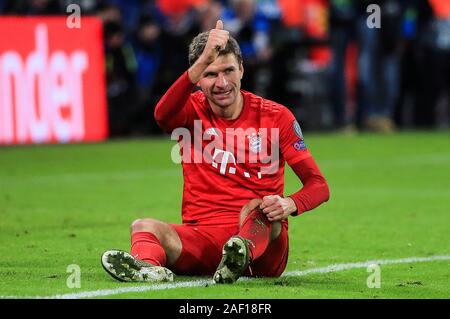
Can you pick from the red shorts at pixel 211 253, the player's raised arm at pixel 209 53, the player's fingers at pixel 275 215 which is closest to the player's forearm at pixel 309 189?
the player's fingers at pixel 275 215

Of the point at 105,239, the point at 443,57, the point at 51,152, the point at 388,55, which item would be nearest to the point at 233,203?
the point at 105,239

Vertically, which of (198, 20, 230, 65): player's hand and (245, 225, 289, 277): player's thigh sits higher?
(198, 20, 230, 65): player's hand

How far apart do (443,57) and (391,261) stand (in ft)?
49.2

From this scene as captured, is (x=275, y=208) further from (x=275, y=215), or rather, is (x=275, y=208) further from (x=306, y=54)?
(x=306, y=54)

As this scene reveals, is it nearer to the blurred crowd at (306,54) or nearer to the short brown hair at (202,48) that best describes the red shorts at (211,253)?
the short brown hair at (202,48)

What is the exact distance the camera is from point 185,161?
7148mm

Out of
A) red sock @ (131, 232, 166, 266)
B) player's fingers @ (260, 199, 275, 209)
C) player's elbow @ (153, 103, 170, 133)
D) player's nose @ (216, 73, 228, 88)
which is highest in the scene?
player's nose @ (216, 73, 228, 88)

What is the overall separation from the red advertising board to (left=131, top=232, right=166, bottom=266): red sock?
405 inches

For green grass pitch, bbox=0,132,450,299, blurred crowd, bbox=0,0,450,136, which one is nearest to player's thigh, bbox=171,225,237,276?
green grass pitch, bbox=0,132,450,299

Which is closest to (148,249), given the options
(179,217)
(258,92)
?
(179,217)

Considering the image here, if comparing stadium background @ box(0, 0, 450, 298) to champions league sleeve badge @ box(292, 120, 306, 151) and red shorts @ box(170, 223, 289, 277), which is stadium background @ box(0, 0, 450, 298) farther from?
champions league sleeve badge @ box(292, 120, 306, 151)

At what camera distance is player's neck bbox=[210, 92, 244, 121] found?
23.0 ft

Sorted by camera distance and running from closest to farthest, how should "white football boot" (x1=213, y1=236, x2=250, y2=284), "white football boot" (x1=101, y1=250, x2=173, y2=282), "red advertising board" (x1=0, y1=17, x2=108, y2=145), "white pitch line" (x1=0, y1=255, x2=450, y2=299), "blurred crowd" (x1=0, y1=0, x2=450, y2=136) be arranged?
"white pitch line" (x1=0, y1=255, x2=450, y2=299) < "white football boot" (x1=213, y1=236, x2=250, y2=284) < "white football boot" (x1=101, y1=250, x2=173, y2=282) < "red advertising board" (x1=0, y1=17, x2=108, y2=145) < "blurred crowd" (x1=0, y1=0, x2=450, y2=136)
